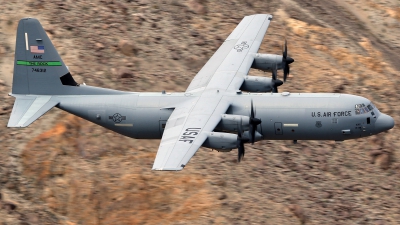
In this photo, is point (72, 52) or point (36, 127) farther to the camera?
point (72, 52)

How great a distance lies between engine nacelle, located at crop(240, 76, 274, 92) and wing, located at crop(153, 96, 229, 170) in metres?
3.13

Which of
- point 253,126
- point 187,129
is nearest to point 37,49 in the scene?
point 187,129

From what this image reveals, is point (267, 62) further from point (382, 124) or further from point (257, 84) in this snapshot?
point (382, 124)

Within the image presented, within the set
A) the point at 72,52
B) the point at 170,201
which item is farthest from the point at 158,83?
the point at 170,201

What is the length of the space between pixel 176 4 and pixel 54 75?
2042 cm

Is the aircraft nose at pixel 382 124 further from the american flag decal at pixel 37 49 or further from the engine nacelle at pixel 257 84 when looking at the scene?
the american flag decal at pixel 37 49

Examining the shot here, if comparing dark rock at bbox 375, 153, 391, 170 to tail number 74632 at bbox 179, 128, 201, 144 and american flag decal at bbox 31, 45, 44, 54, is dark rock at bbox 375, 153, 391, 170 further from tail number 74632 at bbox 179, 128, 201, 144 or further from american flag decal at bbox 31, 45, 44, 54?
american flag decal at bbox 31, 45, 44, 54

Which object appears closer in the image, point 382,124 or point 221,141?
point 221,141

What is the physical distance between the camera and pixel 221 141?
4372 cm

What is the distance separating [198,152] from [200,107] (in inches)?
317

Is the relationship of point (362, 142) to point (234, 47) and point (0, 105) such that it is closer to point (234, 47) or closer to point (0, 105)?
point (234, 47)

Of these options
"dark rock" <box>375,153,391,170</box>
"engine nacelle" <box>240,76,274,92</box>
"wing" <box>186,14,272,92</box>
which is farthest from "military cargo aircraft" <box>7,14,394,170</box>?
"dark rock" <box>375,153,391,170</box>

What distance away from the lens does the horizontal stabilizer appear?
4712 cm

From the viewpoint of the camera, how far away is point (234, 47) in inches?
2159
